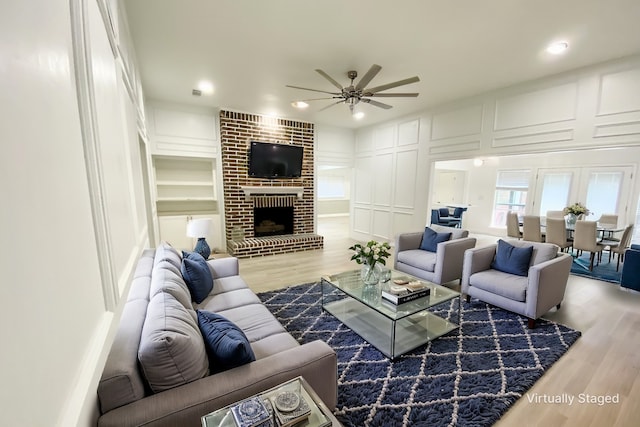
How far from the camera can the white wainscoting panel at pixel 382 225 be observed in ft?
18.9

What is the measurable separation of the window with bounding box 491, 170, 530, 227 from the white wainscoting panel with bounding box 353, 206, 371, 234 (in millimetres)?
4068

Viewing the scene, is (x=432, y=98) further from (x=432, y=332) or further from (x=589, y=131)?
(x=432, y=332)

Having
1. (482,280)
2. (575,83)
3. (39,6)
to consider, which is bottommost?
(482,280)

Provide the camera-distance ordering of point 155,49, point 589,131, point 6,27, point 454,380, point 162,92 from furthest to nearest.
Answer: point 162,92 → point 589,131 → point 155,49 → point 454,380 → point 6,27

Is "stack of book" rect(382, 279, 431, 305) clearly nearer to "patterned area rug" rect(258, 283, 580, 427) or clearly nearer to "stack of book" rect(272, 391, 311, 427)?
"patterned area rug" rect(258, 283, 580, 427)

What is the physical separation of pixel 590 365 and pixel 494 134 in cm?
309

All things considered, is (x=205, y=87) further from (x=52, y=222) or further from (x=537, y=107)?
(x=537, y=107)

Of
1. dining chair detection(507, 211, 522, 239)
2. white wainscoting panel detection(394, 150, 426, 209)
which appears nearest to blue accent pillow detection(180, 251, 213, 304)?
white wainscoting panel detection(394, 150, 426, 209)

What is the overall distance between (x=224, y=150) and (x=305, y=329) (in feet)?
12.5

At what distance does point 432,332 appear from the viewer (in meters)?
2.39

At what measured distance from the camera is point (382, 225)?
5.94 meters

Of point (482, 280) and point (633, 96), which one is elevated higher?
point (633, 96)

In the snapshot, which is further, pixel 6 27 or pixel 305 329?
pixel 305 329

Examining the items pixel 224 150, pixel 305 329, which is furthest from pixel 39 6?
pixel 224 150
